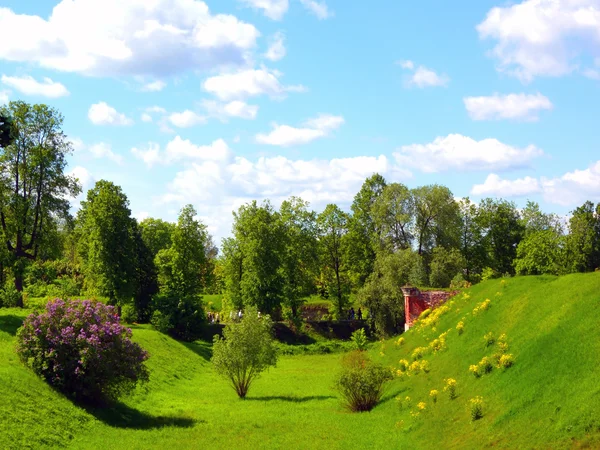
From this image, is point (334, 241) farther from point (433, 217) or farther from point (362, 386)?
point (362, 386)

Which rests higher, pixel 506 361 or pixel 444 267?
pixel 444 267

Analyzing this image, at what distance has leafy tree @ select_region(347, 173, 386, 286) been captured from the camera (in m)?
75.3

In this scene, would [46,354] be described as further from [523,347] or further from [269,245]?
[269,245]

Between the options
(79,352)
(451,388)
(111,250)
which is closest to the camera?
(451,388)

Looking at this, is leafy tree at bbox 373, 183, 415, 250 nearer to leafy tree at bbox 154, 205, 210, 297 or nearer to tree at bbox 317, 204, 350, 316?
tree at bbox 317, 204, 350, 316

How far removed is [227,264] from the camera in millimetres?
71688

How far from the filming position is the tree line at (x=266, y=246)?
167ft

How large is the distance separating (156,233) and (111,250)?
2952 cm

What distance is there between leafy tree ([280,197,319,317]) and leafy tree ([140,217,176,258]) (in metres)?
18.1

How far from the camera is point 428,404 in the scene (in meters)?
26.9

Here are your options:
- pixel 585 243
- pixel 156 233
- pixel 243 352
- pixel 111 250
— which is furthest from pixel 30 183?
pixel 585 243

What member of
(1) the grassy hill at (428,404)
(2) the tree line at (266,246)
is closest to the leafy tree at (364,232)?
(2) the tree line at (266,246)

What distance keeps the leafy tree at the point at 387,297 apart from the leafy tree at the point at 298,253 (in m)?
9.21

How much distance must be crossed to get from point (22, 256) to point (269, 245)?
26902 millimetres
